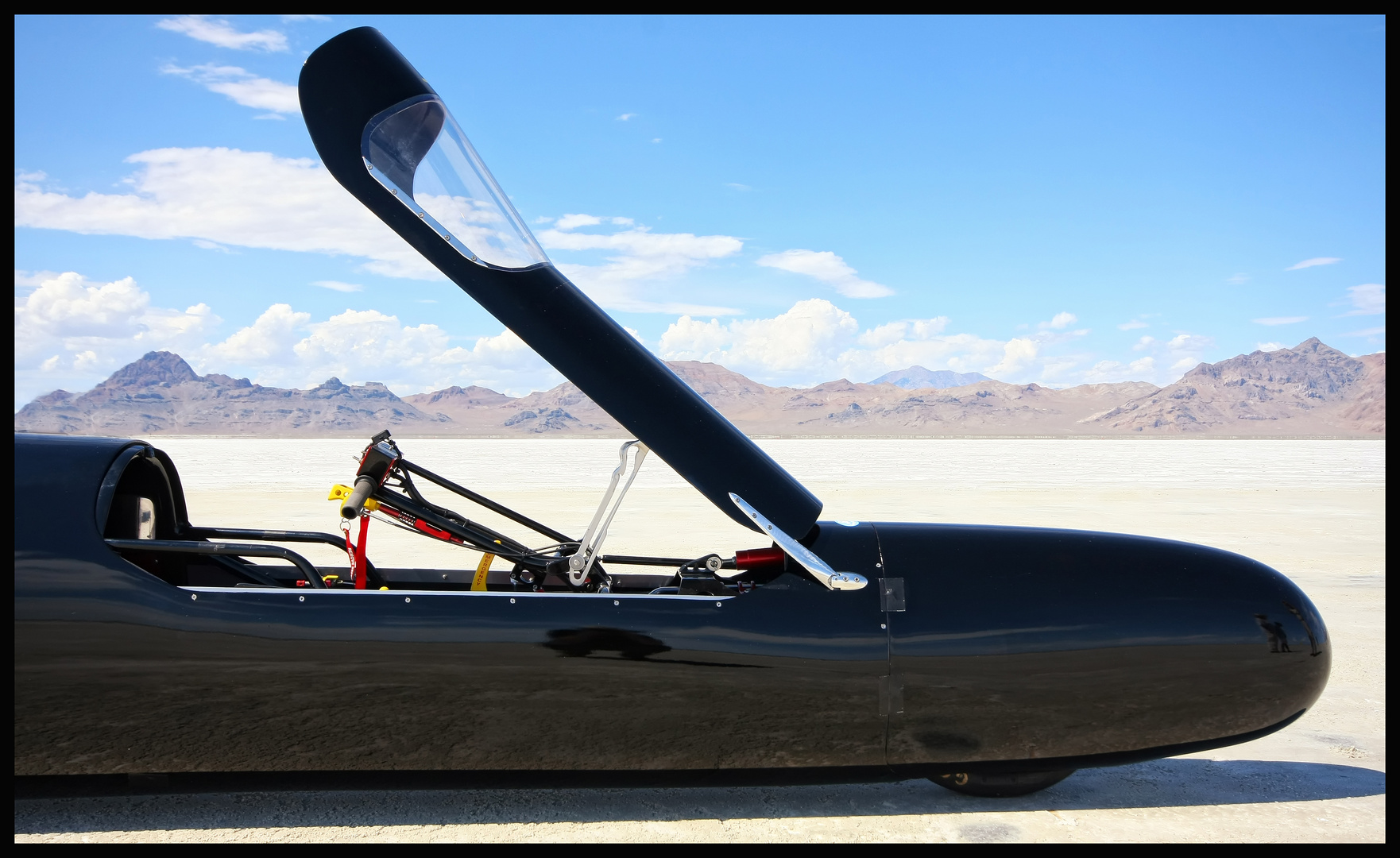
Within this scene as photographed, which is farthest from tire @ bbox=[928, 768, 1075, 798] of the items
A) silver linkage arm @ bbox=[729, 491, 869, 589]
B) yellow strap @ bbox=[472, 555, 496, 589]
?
yellow strap @ bbox=[472, 555, 496, 589]

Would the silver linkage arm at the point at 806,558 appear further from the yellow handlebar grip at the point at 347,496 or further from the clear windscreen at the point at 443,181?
the yellow handlebar grip at the point at 347,496

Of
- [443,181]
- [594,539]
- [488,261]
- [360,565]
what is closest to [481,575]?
[360,565]

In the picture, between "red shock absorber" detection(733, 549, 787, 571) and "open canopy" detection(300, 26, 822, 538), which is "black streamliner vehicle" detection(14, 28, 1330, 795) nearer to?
A: "open canopy" detection(300, 26, 822, 538)

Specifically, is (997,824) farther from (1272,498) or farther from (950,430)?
(950,430)

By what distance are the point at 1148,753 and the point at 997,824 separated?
547mm

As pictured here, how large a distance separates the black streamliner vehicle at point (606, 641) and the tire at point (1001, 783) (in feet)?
0.34

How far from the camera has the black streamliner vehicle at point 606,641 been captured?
2.86m

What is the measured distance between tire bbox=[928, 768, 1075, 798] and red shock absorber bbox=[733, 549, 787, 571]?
920mm

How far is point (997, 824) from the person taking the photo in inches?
128

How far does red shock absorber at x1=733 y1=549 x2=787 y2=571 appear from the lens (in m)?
3.48

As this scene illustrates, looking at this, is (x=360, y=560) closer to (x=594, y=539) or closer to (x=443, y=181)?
(x=594, y=539)

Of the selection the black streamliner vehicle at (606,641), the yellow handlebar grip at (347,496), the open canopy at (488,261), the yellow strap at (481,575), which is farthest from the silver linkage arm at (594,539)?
the yellow handlebar grip at (347,496)

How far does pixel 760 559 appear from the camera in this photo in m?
3.49
